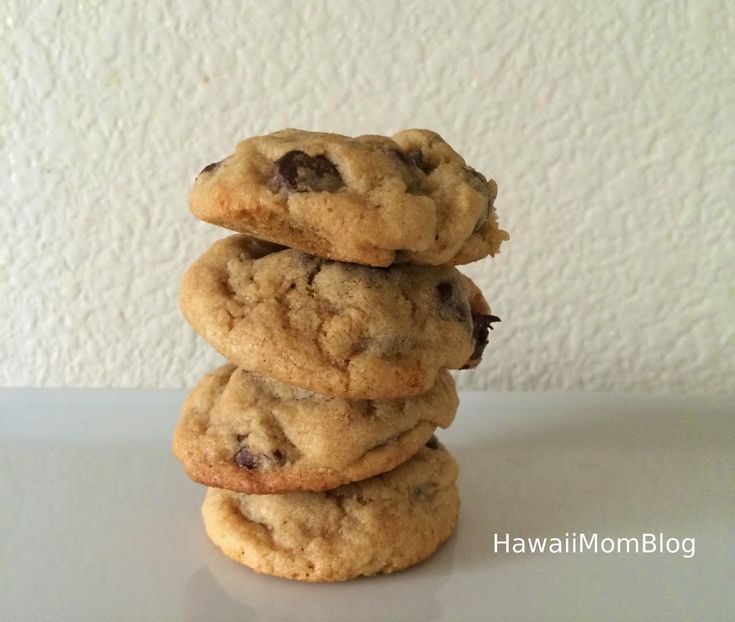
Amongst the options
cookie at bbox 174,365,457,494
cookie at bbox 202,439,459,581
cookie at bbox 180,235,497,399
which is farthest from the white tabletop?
cookie at bbox 180,235,497,399

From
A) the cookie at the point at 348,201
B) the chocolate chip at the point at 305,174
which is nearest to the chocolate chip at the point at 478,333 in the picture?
the cookie at the point at 348,201

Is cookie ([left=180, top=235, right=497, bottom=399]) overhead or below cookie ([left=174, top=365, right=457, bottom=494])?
overhead

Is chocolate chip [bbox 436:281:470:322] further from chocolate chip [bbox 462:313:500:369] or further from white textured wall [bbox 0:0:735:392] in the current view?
white textured wall [bbox 0:0:735:392]

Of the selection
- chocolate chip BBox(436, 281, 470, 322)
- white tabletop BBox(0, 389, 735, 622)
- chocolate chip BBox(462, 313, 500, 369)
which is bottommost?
white tabletop BBox(0, 389, 735, 622)

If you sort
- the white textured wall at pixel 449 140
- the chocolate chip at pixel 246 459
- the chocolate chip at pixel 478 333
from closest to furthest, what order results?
the chocolate chip at pixel 246 459
the chocolate chip at pixel 478 333
the white textured wall at pixel 449 140

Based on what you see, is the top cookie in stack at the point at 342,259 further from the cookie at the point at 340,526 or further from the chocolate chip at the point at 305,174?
the cookie at the point at 340,526

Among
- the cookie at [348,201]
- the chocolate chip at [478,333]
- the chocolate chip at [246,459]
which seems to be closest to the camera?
the cookie at [348,201]
